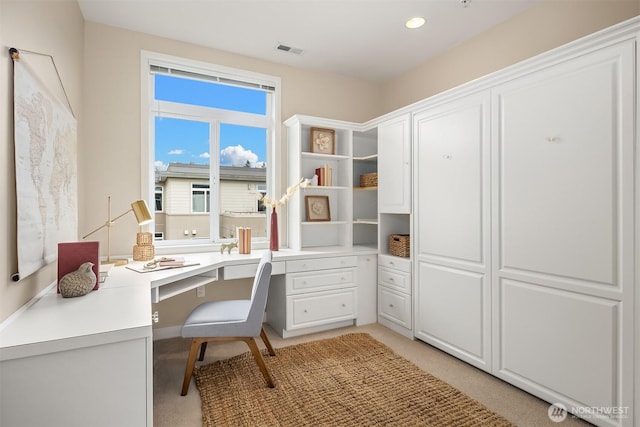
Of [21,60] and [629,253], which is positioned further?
[629,253]

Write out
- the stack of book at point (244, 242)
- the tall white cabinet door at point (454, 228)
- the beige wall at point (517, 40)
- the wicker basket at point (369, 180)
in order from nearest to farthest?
the beige wall at point (517, 40) < the tall white cabinet door at point (454, 228) < the stack of book at point (244, 242) < the wicker basket at point (369, 180)

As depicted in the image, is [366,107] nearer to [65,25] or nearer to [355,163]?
[355,163]

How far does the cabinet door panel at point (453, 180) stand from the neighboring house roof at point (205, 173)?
162 cm

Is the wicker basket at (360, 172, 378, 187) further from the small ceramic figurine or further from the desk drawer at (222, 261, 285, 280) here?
the small ceramic figurine

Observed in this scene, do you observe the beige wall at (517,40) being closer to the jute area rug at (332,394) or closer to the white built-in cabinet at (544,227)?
the white built-in cabinet at (544,227)

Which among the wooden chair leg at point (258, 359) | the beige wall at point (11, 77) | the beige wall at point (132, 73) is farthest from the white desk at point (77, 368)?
the wooden chair leg at point (258, 359)

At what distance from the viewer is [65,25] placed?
206 cm

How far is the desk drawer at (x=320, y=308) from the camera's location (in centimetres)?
294

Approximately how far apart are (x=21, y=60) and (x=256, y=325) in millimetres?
1734

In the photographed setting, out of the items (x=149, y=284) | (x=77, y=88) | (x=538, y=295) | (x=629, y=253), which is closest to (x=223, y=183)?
(x=77, y=88)

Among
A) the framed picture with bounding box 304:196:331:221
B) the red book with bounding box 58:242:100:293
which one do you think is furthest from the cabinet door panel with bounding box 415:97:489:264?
the red book with bounding box 58:242:100:293

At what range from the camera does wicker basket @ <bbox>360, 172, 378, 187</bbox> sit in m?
3.47

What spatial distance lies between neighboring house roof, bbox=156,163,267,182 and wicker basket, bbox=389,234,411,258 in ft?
4.81

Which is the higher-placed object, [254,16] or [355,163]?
[254,16]
